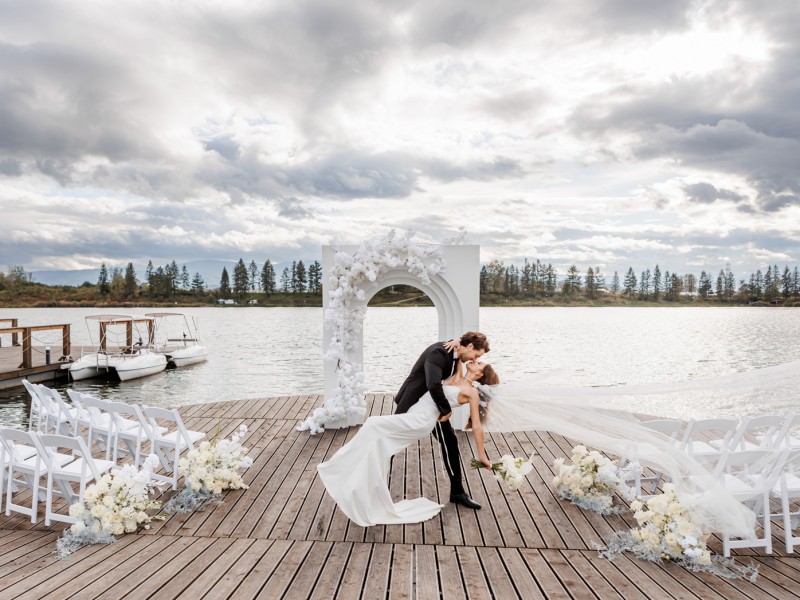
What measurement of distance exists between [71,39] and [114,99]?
3.33m

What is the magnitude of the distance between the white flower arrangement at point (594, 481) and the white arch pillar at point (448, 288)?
10.9 ft

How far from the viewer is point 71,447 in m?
4.57

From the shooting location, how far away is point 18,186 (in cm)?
6225

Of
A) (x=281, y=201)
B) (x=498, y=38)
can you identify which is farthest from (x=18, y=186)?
(x=498, y=38)

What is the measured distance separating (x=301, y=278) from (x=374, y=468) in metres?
73.3

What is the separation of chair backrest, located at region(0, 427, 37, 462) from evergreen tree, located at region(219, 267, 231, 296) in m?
78.1

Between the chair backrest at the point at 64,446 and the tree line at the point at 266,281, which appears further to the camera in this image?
the tree line at the point at 266,281

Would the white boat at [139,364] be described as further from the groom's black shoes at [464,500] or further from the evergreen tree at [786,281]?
the evergreen tree at [786,281]

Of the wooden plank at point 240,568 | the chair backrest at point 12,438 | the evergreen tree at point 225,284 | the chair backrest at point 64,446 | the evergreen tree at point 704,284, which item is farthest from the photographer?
the evergreen tree at point 704,284

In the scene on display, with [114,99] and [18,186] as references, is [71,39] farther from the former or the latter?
[18,186]

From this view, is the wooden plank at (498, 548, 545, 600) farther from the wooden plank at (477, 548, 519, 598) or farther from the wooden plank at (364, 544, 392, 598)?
the wooden plank at (364, 544, 392, 598)

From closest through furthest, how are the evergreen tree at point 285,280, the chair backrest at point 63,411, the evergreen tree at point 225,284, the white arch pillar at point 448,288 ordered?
the chair backrest at point 63,411, the white arch pillar at point 448,288, the evergreen tree at point 285,280, the evergreen tree at point 225,284

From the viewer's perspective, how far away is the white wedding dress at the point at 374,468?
473 centimetres

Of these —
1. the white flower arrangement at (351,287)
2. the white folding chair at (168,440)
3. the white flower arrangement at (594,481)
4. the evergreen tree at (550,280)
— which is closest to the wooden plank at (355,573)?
the white flower arrangement at (594,481)
